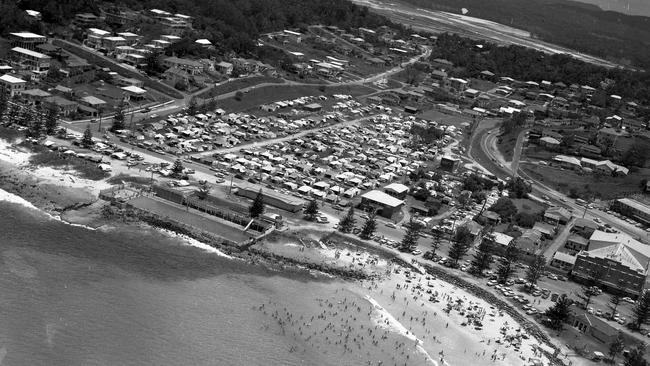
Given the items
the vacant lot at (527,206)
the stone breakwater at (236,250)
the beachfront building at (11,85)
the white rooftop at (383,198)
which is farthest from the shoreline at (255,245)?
the vacant lot at (527,206)

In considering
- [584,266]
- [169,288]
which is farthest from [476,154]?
A: [169,288]

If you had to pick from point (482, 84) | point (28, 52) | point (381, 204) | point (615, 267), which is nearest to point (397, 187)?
point (381, 204)

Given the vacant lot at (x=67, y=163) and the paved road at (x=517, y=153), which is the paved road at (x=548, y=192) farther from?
the vacant lot at (x=67, y=163)

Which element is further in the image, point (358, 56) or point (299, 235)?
point (358, 56)

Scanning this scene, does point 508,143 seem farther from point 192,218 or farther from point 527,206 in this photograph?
point 192,218

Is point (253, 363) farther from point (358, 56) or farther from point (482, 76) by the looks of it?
point (482, 76)

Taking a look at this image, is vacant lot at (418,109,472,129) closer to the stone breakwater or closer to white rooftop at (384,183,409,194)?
white rooftop at (384,183,409,194)
